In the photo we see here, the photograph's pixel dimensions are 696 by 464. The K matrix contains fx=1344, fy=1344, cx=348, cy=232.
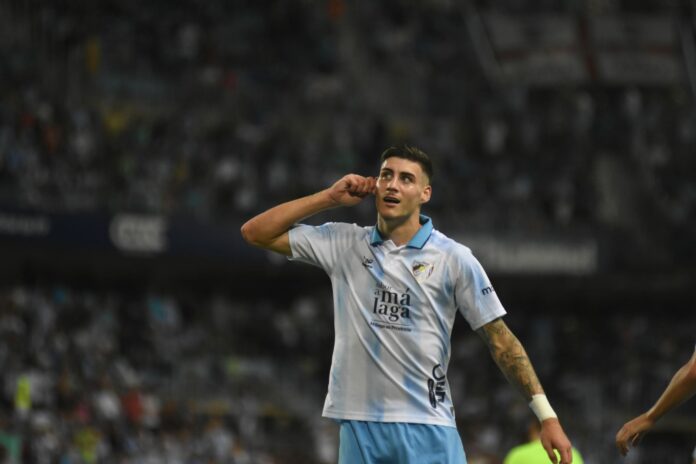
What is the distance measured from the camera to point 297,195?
2233 cm

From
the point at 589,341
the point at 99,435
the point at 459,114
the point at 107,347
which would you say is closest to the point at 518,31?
the point at 459,114

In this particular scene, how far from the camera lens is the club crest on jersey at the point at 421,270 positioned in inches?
244

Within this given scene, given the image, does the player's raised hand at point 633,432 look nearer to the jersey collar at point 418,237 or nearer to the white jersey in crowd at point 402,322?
the white jersey in crowd at point 402,322

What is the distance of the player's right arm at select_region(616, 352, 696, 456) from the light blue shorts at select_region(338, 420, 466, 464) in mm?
982

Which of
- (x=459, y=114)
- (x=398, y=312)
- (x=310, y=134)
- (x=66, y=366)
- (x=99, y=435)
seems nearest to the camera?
(x=398, y=312)

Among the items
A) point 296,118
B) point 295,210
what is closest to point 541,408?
point 295,210

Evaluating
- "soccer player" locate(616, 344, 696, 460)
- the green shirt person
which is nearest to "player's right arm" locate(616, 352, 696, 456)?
"soccer player" locate(616, 344, 696, 460)

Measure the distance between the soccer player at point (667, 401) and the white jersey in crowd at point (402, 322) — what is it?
3.17 feet

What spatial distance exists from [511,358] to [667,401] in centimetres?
88

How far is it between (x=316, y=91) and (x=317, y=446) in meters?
7.12

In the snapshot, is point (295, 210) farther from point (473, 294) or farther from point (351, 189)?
point (473, 294)

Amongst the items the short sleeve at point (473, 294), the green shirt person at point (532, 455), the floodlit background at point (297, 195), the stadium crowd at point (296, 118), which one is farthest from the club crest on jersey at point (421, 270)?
the stadium crowd at point (296, 118)

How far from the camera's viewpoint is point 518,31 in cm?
2606

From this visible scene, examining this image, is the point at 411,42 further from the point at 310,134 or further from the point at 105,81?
the point at 105,81
